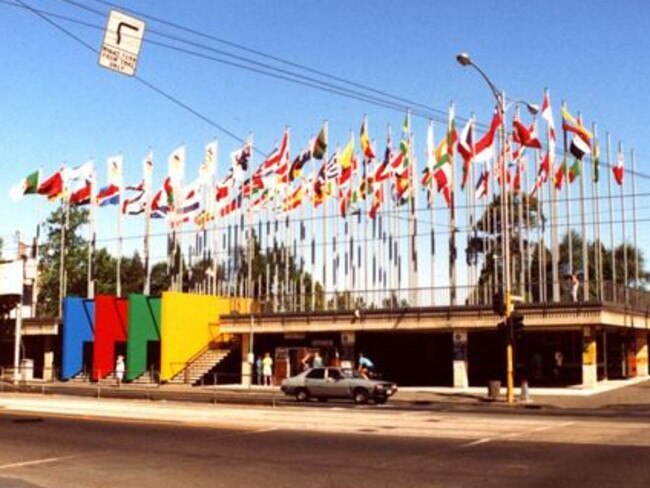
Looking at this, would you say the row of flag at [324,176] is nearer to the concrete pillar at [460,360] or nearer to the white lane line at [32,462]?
the concrete pillar at [460,360]

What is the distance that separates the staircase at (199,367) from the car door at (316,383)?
15420 mm

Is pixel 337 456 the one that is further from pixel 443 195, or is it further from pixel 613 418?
pixel 443 195

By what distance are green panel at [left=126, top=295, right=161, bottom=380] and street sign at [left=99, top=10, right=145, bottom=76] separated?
34.6 m

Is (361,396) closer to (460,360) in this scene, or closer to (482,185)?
(460,360)

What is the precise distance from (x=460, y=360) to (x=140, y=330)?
758 inches

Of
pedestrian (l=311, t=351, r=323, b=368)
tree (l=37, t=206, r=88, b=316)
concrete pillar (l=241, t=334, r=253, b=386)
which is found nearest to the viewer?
pedestrian (l=311, t=351, r=323, b=368)

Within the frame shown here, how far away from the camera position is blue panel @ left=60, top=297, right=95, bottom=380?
5191 centimetres

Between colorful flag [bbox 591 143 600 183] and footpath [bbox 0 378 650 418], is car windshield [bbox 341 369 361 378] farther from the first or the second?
colorful flag [bbox 591 143 600 183]

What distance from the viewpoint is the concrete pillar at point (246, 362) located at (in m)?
46.1

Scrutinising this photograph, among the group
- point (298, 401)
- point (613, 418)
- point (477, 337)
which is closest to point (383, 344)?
point (477, 337)

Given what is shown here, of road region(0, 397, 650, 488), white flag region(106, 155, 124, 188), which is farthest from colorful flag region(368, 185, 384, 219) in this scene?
road region(0, 397, 650, 488)

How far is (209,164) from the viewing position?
50750 millimetres

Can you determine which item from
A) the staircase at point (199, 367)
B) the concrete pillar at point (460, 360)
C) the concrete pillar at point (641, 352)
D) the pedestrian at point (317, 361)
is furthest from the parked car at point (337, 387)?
the concrete pillar at point (641, 352)

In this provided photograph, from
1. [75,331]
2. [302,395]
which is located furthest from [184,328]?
[302,395]
